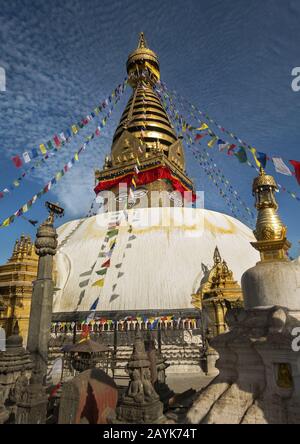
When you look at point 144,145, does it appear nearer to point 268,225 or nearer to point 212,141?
point 212,141

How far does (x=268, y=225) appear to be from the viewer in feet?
17.2

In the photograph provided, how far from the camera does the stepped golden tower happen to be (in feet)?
84.0

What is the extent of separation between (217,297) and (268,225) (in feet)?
27.6

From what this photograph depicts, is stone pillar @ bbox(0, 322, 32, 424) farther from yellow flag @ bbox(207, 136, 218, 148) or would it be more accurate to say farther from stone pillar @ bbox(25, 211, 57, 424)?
yellow flag @ bbox(207, 136, 218, 148)

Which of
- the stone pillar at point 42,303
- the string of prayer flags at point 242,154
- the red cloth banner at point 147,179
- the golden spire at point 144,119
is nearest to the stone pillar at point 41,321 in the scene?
the stone pillar at point 42,303

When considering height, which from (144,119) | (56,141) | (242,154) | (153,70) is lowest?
(242,154)

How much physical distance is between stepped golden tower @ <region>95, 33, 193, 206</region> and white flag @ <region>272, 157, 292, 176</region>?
17.0m

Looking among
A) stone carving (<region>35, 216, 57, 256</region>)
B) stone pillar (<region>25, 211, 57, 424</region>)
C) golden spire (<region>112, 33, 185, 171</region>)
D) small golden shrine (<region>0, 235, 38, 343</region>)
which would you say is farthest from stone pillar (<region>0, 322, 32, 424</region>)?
golden spire (<region>112, 33, 185, 171</region>)

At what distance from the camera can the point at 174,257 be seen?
1598cm

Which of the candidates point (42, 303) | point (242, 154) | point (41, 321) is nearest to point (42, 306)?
point (42, 303)

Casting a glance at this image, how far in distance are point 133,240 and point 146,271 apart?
2615mm

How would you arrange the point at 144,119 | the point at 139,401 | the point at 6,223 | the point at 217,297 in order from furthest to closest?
1. the point at 144,119
2. the point at 217,297
3. the point at 6,223
4. the point at 139,401

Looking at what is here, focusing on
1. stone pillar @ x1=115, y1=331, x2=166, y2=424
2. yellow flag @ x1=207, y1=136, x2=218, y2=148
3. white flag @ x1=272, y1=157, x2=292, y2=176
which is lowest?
stone pillar @ x1=115, y1=331, x2=166, y2=424

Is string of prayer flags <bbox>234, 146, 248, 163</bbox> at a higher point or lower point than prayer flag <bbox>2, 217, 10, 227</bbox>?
higher
